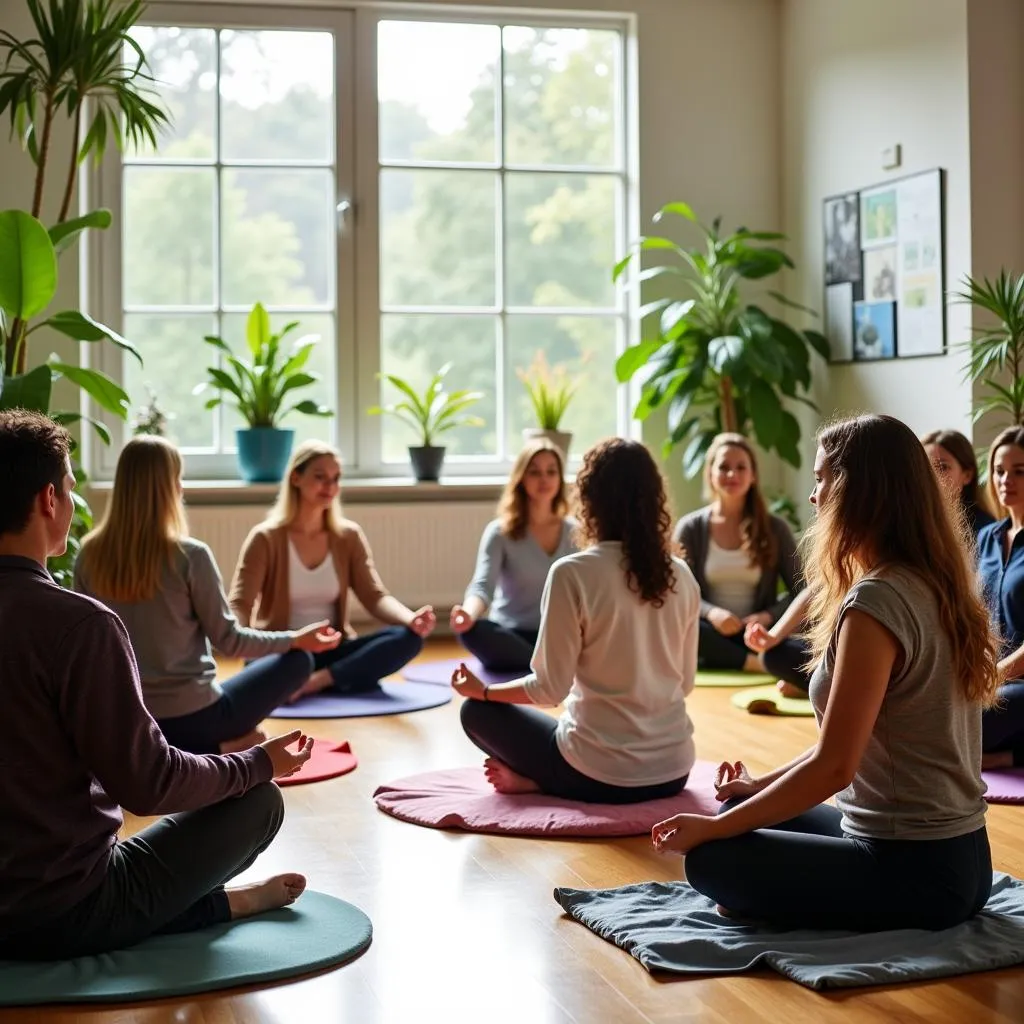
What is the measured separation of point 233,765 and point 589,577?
1.18 m

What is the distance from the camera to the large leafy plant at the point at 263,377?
22.5ft

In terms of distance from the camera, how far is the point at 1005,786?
12.9 feet

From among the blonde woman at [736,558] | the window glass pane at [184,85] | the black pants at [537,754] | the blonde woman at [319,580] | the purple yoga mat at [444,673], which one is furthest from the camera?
the window glass pane at [184,85]

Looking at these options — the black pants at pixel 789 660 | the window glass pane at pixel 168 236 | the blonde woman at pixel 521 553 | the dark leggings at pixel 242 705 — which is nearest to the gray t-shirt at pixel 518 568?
the blonde woman at pixel 521 553

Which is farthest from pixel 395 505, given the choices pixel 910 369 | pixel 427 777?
pixel 427 777

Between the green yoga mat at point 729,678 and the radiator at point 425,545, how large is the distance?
5.30 feet

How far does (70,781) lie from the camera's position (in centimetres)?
240

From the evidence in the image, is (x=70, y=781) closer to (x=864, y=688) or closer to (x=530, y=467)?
(x=864, y=688)

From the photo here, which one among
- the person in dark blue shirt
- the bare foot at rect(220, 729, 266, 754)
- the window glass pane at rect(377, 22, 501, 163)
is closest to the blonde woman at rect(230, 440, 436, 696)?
the bare foot at rect(220, 729, 266, 754)

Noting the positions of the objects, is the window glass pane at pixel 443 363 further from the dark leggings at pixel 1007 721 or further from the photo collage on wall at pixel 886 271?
the dark leggings at pixel 1007 721

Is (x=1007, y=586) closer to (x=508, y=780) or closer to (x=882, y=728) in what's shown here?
(x=508, y=780)

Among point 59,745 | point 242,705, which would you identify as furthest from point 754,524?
point 59,745

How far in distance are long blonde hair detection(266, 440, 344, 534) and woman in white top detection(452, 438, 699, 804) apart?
6.06ft

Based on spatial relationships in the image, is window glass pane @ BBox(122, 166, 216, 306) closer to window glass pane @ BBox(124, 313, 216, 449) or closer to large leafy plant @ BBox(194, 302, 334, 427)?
window glass pane @ BBox(124, 313, 216, 449)
